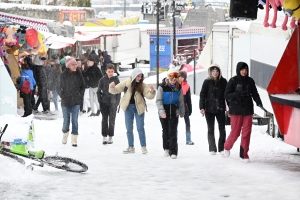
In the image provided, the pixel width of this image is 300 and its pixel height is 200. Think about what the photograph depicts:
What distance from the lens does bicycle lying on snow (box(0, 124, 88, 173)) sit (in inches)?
381

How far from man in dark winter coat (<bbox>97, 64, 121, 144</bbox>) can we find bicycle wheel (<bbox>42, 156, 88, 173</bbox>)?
393 centimetres

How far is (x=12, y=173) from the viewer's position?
964cm

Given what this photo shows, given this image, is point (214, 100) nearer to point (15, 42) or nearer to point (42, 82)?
point (15, 42)

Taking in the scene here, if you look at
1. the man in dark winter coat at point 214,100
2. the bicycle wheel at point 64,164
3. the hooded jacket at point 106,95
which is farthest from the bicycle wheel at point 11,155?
the hooded jacket at point 106,95

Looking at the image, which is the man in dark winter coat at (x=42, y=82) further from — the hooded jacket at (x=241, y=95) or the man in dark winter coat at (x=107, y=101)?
the hooded jacket at (x=241, y=95)

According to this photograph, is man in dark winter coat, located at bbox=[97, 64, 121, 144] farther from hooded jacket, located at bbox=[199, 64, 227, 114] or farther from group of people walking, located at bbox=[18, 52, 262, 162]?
hooded jacket, located at bbox=[199, 64, 227, 114]

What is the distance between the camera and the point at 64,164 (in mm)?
10117

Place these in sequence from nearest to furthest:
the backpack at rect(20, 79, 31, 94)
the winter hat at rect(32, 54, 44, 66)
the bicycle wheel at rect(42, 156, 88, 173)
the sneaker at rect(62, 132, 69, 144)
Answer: the bicycle wheel at rect(42, 156, 88, 173), the sneaker at rect(62, 132, 69, 144), the backpack at rect(20, 79, 31, 94), the winter hat at rect(32, 54, 44, 66)

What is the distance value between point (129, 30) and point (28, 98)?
2718cm

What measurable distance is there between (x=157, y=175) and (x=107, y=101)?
406cm

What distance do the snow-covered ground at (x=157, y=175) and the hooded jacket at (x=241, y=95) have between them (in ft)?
2.64

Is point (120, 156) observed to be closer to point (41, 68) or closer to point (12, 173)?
point (12, 173)

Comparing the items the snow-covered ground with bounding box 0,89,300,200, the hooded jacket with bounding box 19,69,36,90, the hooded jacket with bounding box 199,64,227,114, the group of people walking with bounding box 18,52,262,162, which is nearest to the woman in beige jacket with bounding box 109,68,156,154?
the group of people walking with bounding box 18,52,262,162

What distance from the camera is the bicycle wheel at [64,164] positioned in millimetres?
9945
